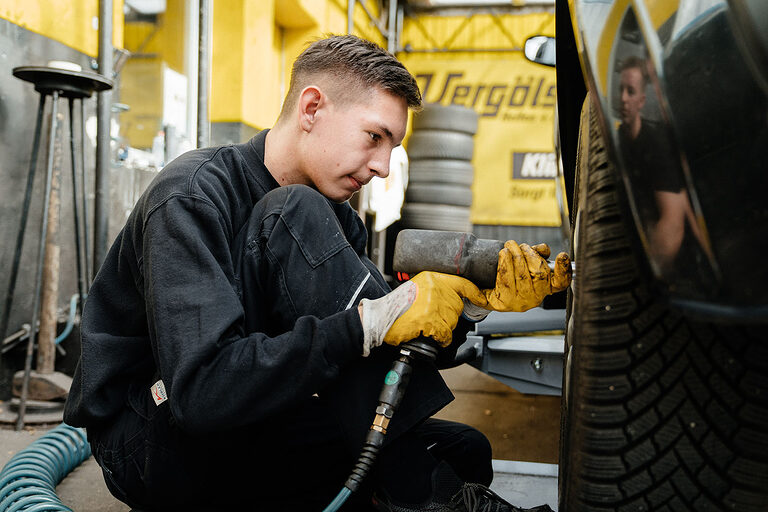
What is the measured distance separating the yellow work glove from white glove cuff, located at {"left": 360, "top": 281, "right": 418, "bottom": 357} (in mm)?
202

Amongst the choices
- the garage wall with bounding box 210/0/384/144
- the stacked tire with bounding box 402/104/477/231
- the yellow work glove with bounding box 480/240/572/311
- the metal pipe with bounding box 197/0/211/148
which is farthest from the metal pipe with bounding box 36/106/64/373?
the stacked tire with bounding box 402/104/477/231

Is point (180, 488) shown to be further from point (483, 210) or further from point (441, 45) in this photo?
point (441, 45)

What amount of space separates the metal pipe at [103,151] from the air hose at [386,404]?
204 cm

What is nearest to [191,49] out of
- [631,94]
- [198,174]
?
[198,174]

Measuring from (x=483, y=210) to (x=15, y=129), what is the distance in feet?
21.8

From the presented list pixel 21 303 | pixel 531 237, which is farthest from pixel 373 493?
pixel 531 237

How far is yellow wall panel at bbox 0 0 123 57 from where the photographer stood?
2586mm

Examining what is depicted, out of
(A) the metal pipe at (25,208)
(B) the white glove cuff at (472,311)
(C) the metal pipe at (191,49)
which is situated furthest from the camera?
(C) the metal pipe at (191,49)

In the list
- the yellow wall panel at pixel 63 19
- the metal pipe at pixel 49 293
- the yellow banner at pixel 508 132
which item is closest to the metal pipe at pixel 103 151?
the yellow wall panel at pixel 63 19

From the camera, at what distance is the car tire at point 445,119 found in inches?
247

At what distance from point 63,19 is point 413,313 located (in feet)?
8.42

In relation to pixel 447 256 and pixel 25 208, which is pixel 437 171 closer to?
pixel 25 208

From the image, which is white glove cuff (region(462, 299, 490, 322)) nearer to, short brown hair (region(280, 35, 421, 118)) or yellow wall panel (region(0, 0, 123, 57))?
short brown hair (region(280, 35, 421, 118))

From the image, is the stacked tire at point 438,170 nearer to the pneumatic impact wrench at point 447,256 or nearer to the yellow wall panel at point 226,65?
the yellow wall panel at point 226,65
